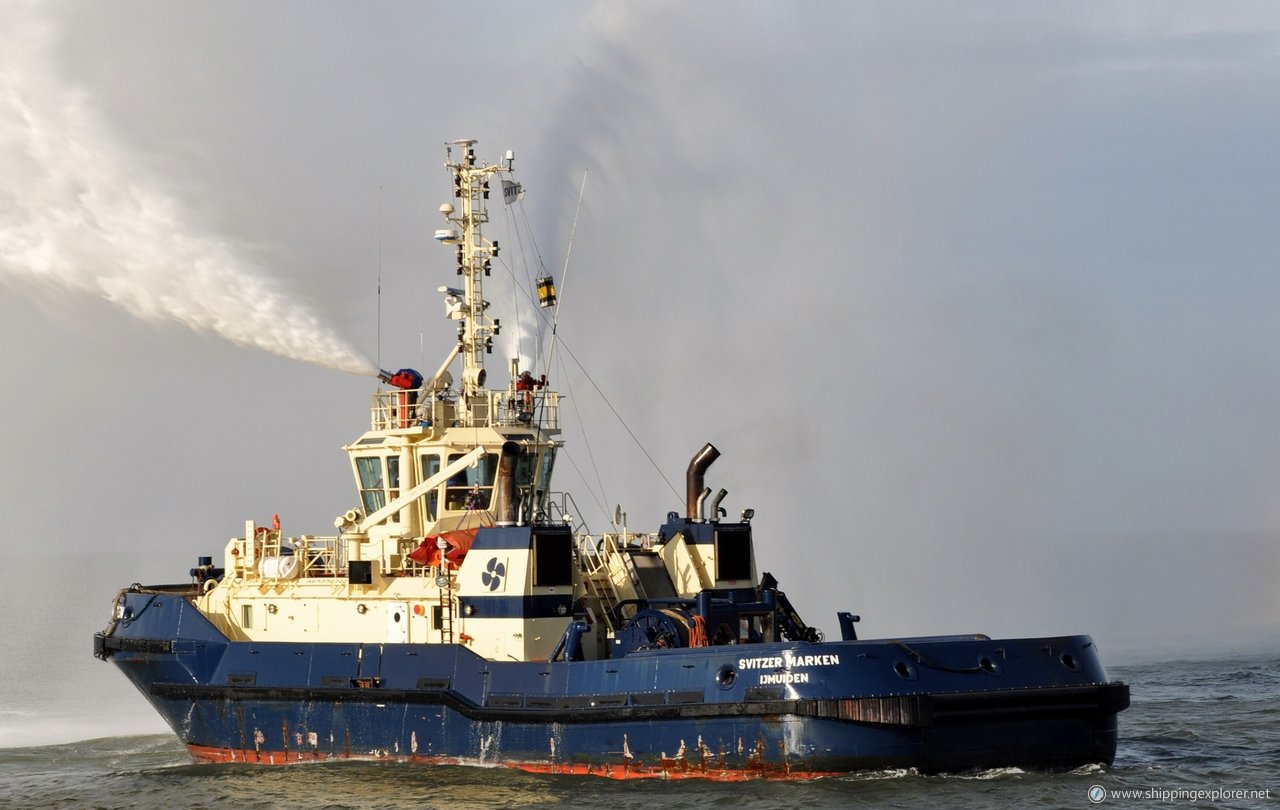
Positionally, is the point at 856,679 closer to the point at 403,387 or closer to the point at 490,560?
the point at 490,560

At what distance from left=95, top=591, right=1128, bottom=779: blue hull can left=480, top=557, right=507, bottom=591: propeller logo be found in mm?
936

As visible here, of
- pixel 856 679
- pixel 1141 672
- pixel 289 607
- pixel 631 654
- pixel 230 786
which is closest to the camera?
pixel 856 679

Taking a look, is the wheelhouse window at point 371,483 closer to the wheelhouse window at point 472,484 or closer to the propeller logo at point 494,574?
the wheelhouse window at point 472,484

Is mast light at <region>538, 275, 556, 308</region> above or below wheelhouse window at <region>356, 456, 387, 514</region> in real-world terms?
above

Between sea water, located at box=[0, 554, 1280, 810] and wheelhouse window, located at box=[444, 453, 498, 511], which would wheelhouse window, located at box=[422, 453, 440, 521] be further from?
sea water, located at box=[0, 554, 1280, 810]

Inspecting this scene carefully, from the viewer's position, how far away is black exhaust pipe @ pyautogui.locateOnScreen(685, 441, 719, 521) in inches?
906

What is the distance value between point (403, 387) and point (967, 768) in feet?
31.9

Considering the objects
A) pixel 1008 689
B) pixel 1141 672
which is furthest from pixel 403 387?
pixel 1141 672

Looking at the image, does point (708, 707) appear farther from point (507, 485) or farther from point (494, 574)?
point (507, 485)

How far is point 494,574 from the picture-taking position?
814 inches

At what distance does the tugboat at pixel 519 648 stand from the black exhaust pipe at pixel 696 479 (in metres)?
0.03

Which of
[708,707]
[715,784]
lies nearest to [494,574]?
[708,707]

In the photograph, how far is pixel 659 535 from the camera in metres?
23.0

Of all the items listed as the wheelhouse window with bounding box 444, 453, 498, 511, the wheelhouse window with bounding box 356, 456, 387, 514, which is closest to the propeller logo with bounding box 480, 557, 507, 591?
the wheelhouse window with bounding box 444, 453, 498, 511
